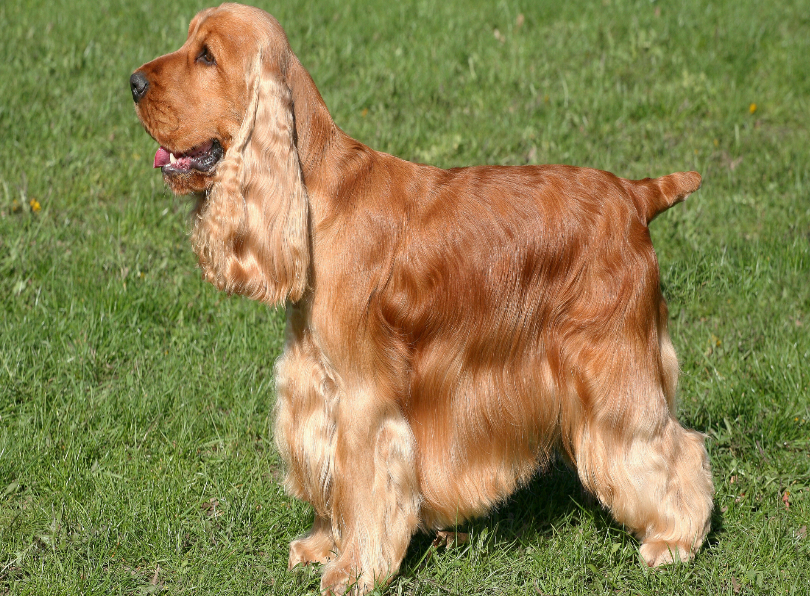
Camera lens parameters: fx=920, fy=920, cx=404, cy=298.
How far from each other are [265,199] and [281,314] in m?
2.25

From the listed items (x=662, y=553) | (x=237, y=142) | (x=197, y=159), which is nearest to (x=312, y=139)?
(x=237, y=142)

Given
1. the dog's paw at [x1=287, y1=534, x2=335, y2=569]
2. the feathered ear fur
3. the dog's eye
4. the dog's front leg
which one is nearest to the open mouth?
the feathered ear fur

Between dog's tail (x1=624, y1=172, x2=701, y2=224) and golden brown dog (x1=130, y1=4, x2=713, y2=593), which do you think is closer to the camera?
golden brown dog (x1=130, y1=4, x2=713, y2=593)

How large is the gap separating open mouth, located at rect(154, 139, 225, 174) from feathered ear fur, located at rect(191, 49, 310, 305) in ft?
0.40

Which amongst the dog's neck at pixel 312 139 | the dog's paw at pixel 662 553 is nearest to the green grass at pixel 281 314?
the dog's paw at pixel 662 553

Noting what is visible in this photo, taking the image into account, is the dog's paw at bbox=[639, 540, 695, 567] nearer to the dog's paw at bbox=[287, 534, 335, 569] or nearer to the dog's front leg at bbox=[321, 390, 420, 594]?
the dog's front leg at bbox=[321, 390, 420, 594]

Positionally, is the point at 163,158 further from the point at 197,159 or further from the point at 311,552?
the point at 311,552

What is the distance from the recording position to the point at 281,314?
215 inches

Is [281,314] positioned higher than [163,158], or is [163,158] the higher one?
[163,158]

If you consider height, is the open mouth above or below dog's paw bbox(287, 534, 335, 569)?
above

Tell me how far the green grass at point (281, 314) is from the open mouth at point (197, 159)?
1264 millimetres

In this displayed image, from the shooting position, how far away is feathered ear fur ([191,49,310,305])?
3270mm

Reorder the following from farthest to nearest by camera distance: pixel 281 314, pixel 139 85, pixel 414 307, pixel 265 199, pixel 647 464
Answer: pixel 281 314
pixel 647 464
pixel 414 307
pixel 139 85
pixel 265 199

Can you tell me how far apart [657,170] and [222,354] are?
350cm
